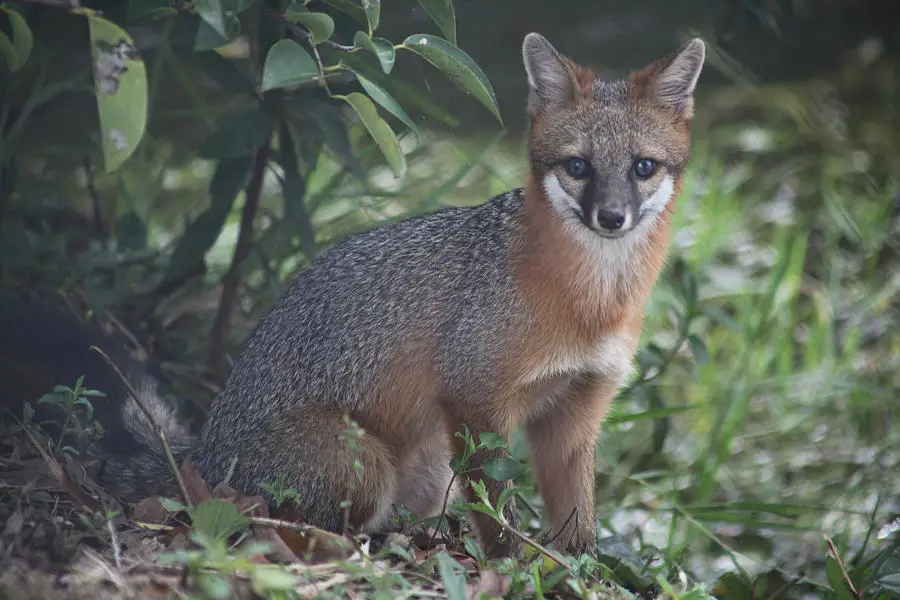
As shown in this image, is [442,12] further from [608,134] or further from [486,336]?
[486,336]

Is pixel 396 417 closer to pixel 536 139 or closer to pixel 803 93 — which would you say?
pixel 536 139

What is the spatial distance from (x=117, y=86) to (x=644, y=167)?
1.77 m

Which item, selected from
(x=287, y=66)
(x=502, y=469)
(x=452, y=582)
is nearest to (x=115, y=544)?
(x=452, y=582)

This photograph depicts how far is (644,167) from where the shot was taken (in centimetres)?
369

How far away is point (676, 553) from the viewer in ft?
13.6

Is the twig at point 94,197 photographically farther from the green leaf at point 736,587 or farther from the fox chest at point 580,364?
the green leaf at point 736,587

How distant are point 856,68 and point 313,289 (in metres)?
5.95

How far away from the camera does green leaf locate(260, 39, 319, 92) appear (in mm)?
2969

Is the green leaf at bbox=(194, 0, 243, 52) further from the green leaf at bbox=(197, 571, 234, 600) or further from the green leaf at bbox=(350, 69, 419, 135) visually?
the green leaf at bbox=(197, 571, 234, 600)

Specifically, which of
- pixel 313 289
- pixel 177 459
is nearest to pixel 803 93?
pixel 313 289

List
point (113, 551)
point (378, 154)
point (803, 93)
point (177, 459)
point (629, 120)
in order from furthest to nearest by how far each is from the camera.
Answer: point (803, 93) → point (378, 154) → point (177, 459) → point (629, 120) → point (113, 551)

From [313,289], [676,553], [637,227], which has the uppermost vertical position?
[637,227]

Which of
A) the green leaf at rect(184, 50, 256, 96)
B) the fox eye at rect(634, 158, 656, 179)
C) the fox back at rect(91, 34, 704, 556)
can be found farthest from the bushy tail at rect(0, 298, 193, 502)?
the fox eye at rect(634, 158, 656, 179)

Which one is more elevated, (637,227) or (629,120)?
(629,120)
